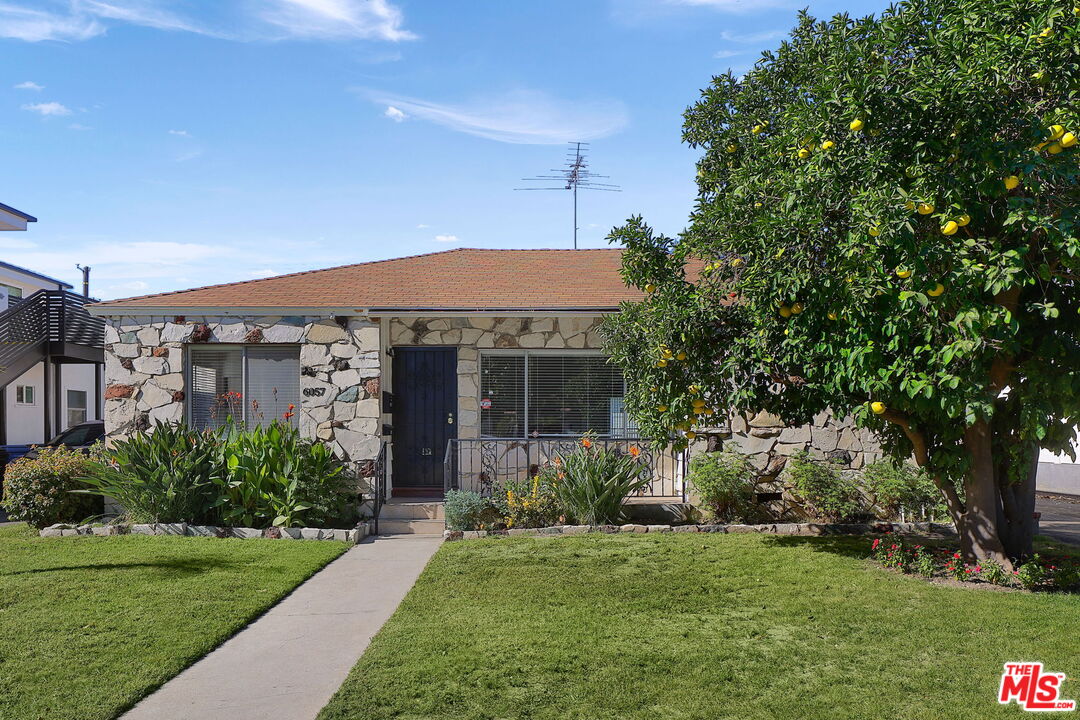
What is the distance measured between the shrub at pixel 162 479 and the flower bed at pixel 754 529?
3135 millimetres

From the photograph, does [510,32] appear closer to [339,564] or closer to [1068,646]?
[339,564]

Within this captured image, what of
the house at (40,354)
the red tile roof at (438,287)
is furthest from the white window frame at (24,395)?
the red tile roof at (438,287)

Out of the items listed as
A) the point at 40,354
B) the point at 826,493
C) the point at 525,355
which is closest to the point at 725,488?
the point at 826,493

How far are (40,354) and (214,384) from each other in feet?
26.1

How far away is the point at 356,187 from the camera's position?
13.1m

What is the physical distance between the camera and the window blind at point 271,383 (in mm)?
11109

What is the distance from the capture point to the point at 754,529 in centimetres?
941

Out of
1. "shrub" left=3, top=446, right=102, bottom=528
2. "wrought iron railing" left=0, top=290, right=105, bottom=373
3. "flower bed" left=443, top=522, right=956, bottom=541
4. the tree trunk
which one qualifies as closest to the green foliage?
"shrub" left=3, top=446, right=102, bottom=528

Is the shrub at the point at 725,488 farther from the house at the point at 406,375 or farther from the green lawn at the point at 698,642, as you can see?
the green lawn at the point at 698,642

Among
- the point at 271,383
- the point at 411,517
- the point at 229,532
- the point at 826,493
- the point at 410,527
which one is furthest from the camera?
the point at 271,383

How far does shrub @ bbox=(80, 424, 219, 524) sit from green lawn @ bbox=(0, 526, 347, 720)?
2.15 feet

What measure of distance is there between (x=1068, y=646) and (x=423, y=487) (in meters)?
8.33

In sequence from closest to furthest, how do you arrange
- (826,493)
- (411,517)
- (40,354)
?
1. (826,493)
2. (411,517)
3. (40,354)

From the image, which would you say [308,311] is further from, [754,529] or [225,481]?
[754,529]
